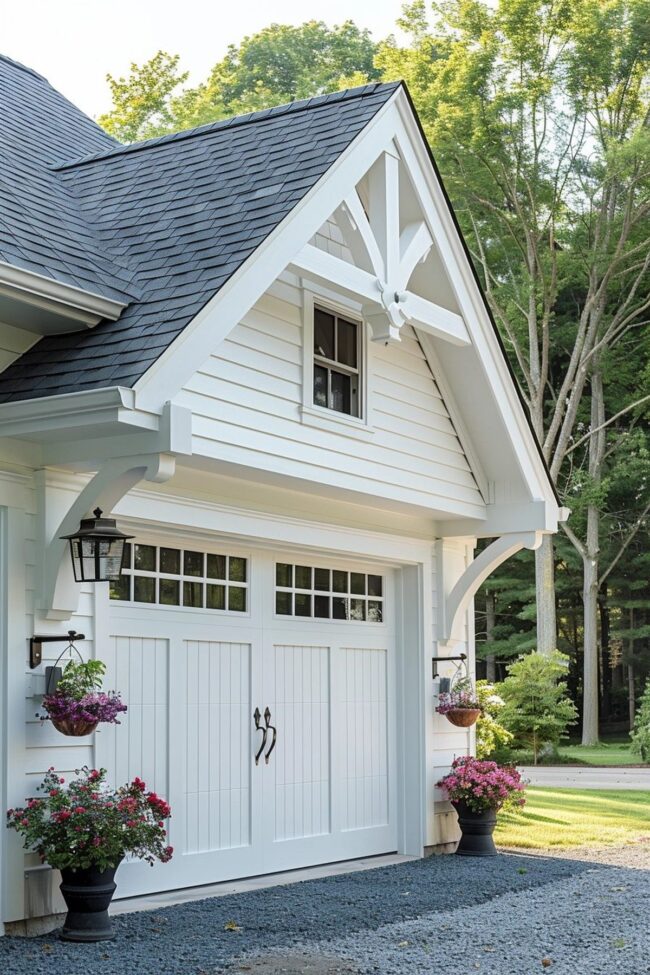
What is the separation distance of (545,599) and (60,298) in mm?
18684

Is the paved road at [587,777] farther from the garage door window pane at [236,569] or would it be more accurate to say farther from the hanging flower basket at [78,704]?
the hanging flower basket at [78,704]

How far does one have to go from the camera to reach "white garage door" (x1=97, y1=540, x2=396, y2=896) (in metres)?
7.86

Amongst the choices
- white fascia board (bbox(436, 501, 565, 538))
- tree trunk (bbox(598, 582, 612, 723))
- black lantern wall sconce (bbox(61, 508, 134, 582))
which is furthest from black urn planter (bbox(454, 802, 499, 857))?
tree trunk (bbox(598, 582, 612, 723))

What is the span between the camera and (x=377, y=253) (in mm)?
8227

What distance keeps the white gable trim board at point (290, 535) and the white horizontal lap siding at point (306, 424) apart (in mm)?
20

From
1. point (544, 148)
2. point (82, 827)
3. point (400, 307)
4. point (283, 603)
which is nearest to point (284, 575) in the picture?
point (283, 603)

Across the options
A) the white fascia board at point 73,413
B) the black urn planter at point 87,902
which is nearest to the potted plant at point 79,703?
the black urn planter at point 87,902

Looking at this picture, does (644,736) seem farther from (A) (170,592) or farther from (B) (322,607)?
(A) (170,592)

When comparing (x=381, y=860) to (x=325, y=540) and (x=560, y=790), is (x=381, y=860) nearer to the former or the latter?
(x=325, y=540)

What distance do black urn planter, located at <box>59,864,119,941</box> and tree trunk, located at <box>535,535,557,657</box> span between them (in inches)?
701

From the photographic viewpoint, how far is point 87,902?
6504 millimetres

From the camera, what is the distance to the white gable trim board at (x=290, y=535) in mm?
6746

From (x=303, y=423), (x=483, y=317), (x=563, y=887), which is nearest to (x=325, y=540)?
(x=303, y=423)

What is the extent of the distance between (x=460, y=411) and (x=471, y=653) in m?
2.39
